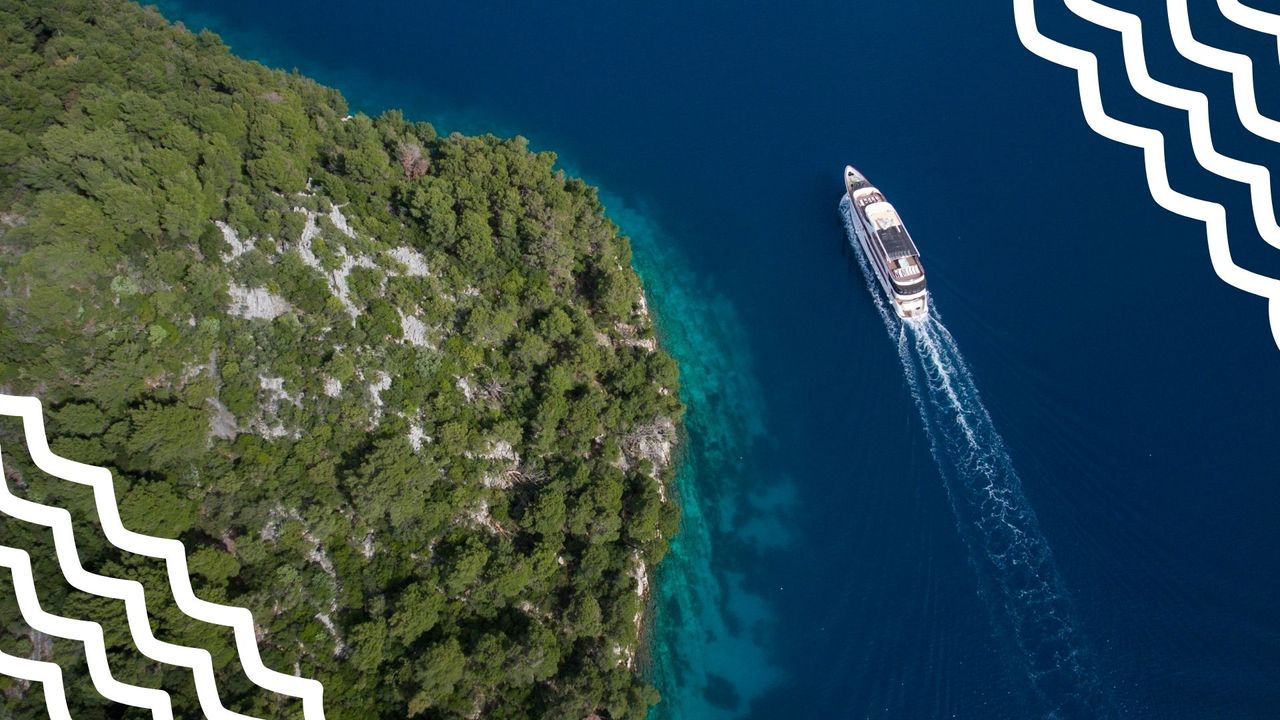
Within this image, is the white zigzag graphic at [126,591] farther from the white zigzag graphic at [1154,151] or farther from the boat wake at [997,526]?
the boat wake at [997,526]

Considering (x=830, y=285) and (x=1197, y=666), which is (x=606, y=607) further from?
(x=1197, y=666)

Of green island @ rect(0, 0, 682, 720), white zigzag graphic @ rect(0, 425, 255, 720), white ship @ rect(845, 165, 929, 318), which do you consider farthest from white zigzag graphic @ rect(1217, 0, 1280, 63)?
white zigzag graphic @ rect(0, 425, 255, 720)

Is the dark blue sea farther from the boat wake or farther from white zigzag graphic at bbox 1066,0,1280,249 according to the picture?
white zigzag graphic at bbox 1066,0,1280,249

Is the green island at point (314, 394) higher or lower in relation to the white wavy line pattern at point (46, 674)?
higher

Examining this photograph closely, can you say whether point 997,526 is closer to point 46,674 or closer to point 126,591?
point 126,591

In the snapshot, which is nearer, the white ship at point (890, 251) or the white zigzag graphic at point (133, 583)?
the white zigzag graphic at point (133, 583)

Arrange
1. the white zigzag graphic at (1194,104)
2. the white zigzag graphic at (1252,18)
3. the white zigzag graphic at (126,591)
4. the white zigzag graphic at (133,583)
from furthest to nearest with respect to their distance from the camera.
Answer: the white zigzag graphic at (126,591)
the white zigzag graphic at (133,583)
the white zigzag graphic at (1194,104)
the white zigzag graphic at (1252,18)

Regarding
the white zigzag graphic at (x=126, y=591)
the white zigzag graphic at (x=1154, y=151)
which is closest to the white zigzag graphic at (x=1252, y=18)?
the white zigzag graphic at (x=1154, y=151)

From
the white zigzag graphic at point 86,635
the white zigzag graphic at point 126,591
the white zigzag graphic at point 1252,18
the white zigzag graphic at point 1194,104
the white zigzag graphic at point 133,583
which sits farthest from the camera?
the white zigzag graphic at point 86,635
